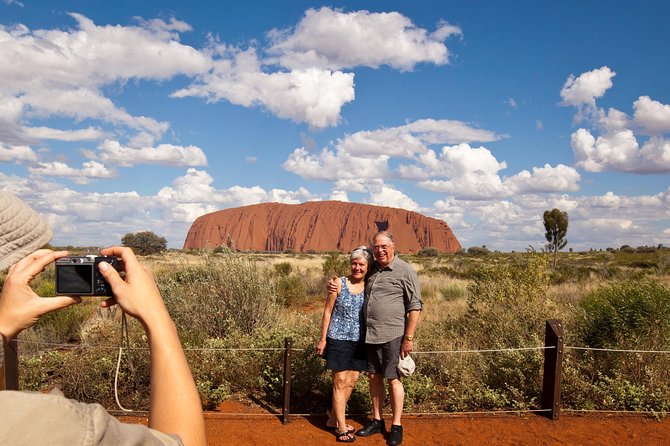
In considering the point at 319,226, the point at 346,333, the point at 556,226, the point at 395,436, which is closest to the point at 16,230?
the point at 346,333

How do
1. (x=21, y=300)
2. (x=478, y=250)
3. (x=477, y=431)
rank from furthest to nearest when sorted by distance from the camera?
(x=478, y=250)
(x=477, y=431)
(x=21, y=300)

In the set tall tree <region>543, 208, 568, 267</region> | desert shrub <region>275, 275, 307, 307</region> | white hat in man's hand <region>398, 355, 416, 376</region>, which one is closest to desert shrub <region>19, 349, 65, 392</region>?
white hat in man's hand <region>398, 355, 416, 376</region>

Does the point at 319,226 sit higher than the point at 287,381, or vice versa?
the point at 319,226

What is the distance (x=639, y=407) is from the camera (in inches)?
224

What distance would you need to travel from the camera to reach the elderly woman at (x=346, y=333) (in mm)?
4895

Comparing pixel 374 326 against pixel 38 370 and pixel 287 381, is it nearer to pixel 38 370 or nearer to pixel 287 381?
pixel 287 381

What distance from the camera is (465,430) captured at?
5.36 meters

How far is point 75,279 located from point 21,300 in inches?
12.9

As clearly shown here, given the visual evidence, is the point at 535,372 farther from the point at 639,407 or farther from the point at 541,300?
the point at 541,300

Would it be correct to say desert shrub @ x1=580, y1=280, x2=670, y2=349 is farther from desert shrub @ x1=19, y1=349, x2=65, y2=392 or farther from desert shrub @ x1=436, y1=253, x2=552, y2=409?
desert shrub @ x1=19, y1=349, x2=65, y2=392

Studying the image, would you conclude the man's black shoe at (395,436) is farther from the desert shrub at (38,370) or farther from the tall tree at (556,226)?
A: the tall tree at (556,226)

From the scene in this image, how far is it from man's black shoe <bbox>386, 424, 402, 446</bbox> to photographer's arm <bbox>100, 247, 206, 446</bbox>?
4.23 meters

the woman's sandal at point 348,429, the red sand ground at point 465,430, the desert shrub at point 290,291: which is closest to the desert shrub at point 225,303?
the red sand ground at point 465,430

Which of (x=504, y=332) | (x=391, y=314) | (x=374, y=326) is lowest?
(x=504, y=332)
